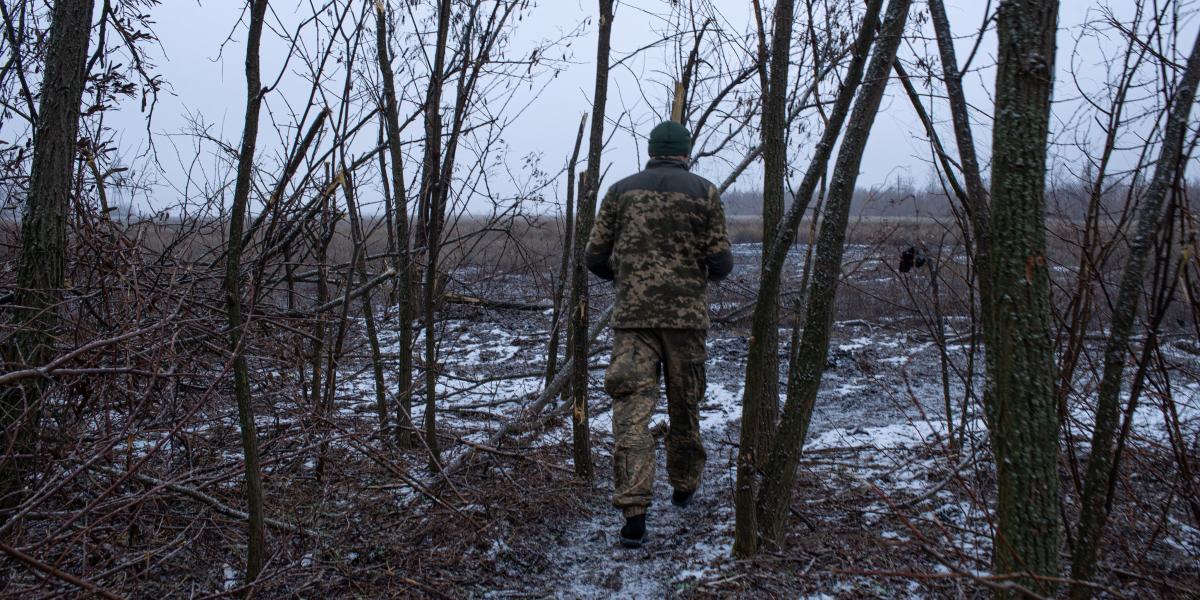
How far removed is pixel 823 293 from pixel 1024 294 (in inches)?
46.0

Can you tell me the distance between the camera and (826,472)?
4.46 m

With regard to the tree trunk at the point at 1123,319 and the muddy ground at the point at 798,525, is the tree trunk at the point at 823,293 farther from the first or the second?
the tree trunk at the point at 1123,319

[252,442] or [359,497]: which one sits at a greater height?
[252,442]

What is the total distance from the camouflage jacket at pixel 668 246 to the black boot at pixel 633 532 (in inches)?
35.9

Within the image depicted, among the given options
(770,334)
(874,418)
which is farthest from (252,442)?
(874,418)

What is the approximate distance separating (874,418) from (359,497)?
4.14 metres

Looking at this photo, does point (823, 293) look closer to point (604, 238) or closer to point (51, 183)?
point (604, 238)

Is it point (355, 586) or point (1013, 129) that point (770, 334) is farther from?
point (355, 586)

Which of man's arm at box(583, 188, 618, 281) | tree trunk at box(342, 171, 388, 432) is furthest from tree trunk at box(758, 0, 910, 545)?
tree trunk at box(342, 171, 388, 432)

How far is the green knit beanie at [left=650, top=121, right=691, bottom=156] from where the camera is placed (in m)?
3.85

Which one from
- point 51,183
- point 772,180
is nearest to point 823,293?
point 772,180

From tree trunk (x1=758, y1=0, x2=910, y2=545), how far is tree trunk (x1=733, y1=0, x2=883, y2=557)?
58 millimetres

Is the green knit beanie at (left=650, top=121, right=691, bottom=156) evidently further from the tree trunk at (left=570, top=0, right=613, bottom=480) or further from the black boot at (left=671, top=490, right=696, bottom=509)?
the black boot at (left=671, top=490, right=696, bottom=509)

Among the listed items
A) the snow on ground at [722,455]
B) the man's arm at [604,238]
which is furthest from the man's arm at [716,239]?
the snow on ground at [722,455]
